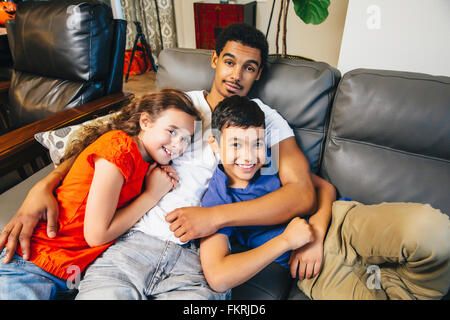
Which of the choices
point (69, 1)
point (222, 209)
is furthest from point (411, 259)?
point (69, 1)

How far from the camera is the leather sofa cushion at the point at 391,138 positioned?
3.13 feet

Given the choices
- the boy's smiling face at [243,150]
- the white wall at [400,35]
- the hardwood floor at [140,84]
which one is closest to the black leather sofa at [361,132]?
the boy's smiling face at [243,150]

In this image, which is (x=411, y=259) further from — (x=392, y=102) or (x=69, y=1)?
(x=69, y=1)

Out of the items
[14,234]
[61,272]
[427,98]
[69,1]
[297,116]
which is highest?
[69,1]

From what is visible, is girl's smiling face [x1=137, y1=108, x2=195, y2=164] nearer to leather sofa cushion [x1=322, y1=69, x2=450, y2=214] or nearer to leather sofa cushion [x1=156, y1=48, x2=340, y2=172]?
leather sofa cushion [x1=156, y1=48, x2=340, y2=172]

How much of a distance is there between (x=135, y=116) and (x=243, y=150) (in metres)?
0.47

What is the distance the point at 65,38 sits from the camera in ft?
4.56

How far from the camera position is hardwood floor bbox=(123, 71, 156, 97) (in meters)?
3.49

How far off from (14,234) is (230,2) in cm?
366

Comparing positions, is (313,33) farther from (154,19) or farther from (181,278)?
(181,278)

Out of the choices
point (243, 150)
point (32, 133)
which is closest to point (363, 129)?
point (243, 150)

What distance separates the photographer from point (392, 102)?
100 cm

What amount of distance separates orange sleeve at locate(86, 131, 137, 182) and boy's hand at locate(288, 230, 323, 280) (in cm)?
60

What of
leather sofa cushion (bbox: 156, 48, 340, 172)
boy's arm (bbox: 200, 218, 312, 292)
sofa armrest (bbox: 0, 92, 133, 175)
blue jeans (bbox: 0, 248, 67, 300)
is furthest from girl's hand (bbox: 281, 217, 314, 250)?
sofa armrest (bbox: 0, 92, 133, 175)
